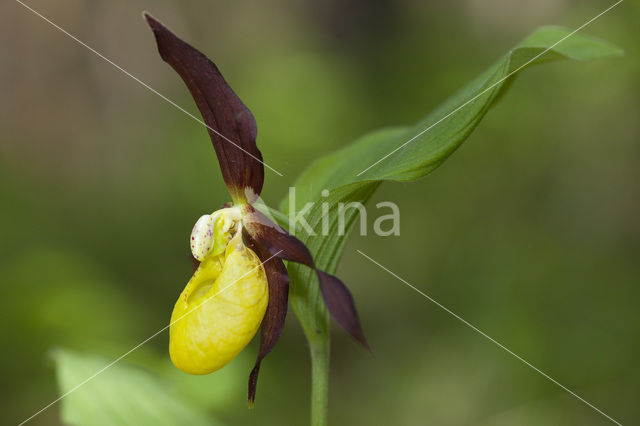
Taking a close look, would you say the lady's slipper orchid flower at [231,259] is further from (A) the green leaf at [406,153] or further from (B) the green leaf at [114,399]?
(B) the green leaf at [114,399]

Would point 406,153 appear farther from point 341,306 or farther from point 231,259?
point 231,259

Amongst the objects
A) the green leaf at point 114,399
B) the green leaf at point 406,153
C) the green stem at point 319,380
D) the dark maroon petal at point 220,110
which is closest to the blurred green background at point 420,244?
the green leaf at point 114,399

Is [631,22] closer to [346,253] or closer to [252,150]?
[346,253]

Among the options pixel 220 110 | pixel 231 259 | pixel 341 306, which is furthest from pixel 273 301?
pixel 220 110

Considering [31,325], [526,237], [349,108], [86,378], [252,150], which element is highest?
[349,108]

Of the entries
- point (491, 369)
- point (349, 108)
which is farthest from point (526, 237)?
point (349, 108)
